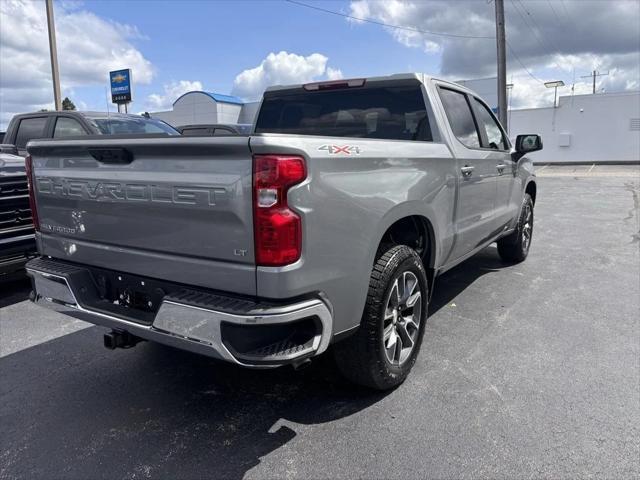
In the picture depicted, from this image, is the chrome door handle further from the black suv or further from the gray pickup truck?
the black suv

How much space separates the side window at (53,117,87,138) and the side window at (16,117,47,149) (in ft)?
1.24

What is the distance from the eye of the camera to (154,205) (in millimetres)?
2625

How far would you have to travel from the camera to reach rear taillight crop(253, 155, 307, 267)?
226 centimetres

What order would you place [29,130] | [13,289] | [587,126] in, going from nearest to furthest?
[13,289], [29,130], [587,126]

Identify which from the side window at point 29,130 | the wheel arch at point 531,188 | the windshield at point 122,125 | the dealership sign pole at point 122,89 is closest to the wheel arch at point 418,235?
the wheel arch at point 531,188

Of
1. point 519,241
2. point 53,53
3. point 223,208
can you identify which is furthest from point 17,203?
point 53,53

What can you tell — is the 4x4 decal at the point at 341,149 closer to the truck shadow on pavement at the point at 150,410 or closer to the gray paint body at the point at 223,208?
the gray paint body at the point at 223,208

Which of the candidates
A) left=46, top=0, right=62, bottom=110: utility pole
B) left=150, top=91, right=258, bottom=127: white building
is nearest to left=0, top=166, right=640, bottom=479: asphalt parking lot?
left=46, top=0, right=62, bottom=110: utility pole

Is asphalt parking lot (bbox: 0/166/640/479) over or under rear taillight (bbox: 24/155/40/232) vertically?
under

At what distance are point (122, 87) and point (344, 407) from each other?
90.7 ft

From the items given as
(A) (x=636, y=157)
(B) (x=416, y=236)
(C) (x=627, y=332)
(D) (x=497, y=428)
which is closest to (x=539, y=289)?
(C) (x=627, y=332)

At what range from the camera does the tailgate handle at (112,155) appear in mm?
2685

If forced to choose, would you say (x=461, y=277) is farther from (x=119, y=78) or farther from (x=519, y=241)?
(x=119, y=78)

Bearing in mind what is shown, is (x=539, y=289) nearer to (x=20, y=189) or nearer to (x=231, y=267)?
(x=231, y=267)
